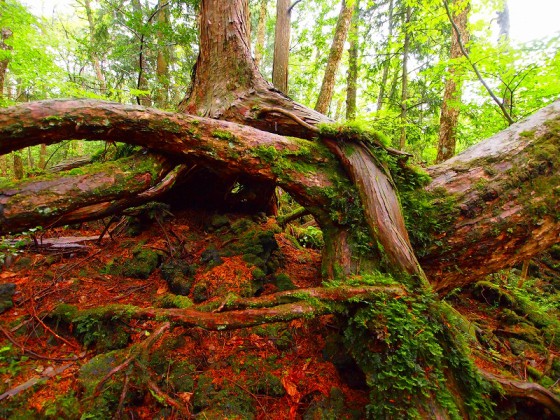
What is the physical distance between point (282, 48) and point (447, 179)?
18.1 ft

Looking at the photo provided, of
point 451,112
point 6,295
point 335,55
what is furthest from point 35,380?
point 451,112

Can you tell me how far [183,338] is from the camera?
256 centimetres

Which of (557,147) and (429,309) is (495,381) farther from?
(557,147)

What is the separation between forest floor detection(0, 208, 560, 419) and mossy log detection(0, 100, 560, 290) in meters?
0.93

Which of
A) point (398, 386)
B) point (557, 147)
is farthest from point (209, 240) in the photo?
point (557, 147)

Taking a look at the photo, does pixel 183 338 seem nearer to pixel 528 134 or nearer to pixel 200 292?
pixel 200 292

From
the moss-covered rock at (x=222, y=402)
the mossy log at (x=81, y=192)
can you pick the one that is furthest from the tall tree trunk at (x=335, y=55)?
the moss-covered rock at (x=222, y=402)

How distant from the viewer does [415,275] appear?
93.0 inches

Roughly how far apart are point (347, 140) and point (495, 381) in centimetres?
246

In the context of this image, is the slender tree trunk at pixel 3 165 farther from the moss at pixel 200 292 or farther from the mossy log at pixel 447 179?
the moss at pixel 200 292

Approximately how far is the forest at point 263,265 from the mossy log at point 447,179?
2 cm

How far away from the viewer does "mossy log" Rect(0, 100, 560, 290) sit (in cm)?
273

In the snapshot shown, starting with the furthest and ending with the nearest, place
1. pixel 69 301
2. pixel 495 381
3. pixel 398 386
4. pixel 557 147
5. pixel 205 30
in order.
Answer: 1. pixel 205 30
2. pixel 557 147
3. pixel 69 301
4. pixel 495 381
5. pixel 398 386

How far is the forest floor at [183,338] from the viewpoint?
1.96 metres
